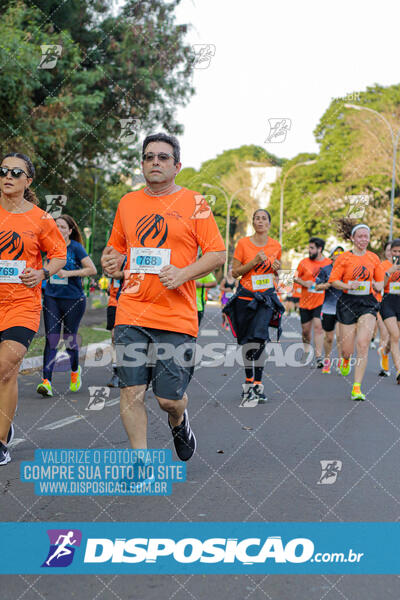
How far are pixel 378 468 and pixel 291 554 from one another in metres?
1.99

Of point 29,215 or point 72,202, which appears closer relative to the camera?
point 29,215

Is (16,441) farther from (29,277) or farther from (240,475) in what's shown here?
(240,475)

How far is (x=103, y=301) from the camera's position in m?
44.0

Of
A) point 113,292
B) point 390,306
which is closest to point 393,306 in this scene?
point 390,306

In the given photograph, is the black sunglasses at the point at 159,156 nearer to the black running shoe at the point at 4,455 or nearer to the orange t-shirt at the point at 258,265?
the black running shoe at the point at 4,455

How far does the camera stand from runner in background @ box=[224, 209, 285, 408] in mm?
8984

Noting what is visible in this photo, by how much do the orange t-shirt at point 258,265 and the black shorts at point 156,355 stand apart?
14.4 ft

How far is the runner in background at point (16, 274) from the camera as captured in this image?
17.5 feet

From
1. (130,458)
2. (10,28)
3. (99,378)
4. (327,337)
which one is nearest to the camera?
(130,458)

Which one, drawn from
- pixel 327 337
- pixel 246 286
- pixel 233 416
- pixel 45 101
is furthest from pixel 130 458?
pixel 45 101

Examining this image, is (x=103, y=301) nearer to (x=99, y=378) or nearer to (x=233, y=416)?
(x=99, y=378)

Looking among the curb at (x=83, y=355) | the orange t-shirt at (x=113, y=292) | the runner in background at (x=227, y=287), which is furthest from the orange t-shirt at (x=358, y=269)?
the curb at (x=83, y=355)

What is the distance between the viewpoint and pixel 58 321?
877 centimetres

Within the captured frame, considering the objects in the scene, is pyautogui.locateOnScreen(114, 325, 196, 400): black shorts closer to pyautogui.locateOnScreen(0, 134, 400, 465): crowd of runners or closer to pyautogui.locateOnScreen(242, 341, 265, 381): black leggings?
pyautogui.locateOnScreen(0, 134, 400, 465): crowd of runners
